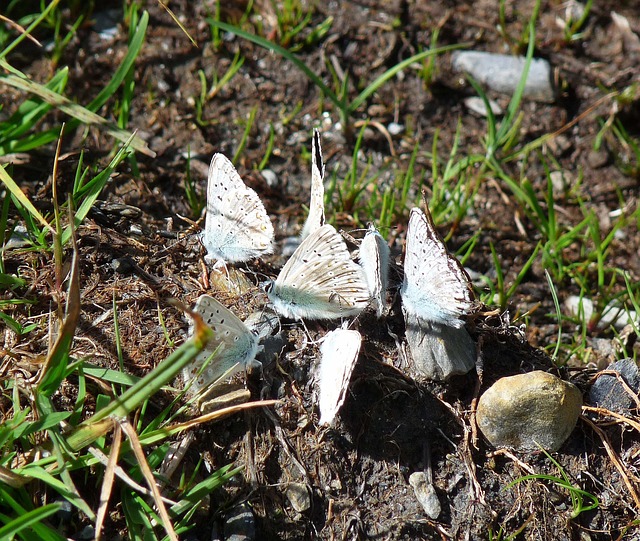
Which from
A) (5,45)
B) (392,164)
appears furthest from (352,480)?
(5,45)

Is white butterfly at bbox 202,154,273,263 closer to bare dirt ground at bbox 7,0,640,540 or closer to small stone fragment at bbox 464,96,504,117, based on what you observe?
bare dirt ground at bbox 7,0,640,540

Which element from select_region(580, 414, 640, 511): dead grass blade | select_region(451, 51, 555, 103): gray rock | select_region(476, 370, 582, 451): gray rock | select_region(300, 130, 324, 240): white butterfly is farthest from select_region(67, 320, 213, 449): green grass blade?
select_region(451, 51, 555, 103): gray rock

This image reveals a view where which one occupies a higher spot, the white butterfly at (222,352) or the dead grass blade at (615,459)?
the white butterfly at (222,352)

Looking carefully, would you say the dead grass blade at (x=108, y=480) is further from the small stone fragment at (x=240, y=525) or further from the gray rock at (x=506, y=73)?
the gray rock at (x=506, y=73)

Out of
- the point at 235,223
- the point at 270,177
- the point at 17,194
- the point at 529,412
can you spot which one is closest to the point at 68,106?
the point at 17,194

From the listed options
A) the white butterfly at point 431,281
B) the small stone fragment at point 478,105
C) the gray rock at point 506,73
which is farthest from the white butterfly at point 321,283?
the gray rock at point 506,73

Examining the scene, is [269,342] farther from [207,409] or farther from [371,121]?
[371,121]

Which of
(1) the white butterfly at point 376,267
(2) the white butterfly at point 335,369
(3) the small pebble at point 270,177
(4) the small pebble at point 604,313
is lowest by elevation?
(4) the small pebble at point 604,313
